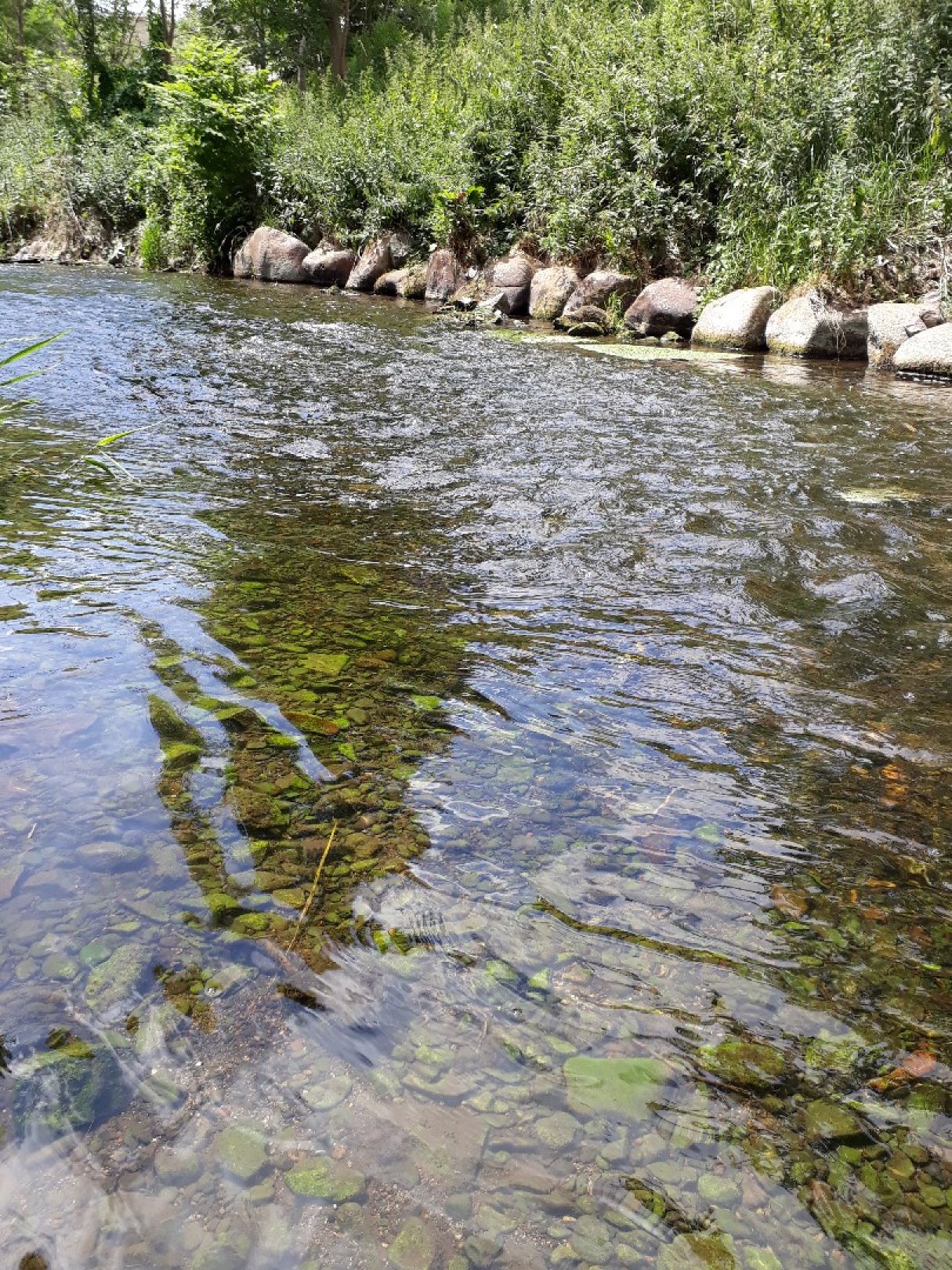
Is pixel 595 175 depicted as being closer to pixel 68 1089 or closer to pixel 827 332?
pixel 827 332

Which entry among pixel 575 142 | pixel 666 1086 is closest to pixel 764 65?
pixel 575 142

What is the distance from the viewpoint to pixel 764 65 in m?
11.5

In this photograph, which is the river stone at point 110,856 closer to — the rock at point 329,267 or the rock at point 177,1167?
the rock at point 177,1167

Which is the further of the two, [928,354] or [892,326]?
[892,326]

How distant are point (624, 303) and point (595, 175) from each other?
7.92ft

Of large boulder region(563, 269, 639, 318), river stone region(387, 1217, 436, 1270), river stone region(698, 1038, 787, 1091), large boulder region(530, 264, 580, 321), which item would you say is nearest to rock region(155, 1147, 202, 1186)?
river stone region(387, 1217, 436, 1270)

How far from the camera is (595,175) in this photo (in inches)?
517

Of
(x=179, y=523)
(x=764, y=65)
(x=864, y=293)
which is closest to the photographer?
(x=179, y=523)

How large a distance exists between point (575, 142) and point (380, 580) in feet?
41.3

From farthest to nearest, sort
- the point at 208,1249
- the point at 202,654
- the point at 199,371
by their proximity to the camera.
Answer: the point at 199,371
the point at 202,654
the point at 208,1249

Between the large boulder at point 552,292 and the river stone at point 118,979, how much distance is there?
1255cm

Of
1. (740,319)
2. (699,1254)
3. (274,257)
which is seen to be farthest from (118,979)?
(274,257)

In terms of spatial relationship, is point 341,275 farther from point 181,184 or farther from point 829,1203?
point 829,1203

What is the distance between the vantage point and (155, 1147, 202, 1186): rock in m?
1.26
